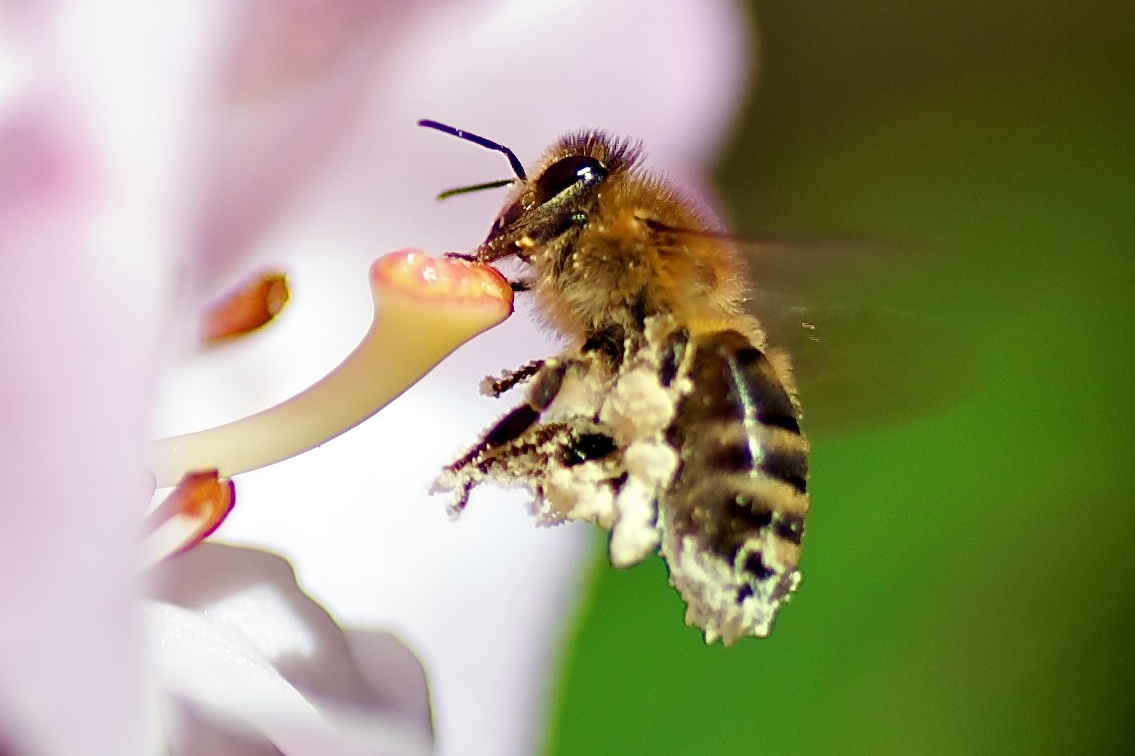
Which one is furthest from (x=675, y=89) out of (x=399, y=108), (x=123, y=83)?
(x=123, y=83)

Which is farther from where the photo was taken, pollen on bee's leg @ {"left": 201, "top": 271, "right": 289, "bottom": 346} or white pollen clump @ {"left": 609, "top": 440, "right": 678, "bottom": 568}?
pollen on bee's leg @ {"left": 201, "top": 271, "right": 289, "bottom": 346}

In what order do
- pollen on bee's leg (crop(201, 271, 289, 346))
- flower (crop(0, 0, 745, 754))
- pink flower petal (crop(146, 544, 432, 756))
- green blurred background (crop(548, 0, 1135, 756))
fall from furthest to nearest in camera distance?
green blurred background (crop(548, 0, 1135, 756)), pollen on bee's leg (crop(201, 271, 289, 346)), pink flower petal (crop(146, 544, 432, 756)), flower (crop(0, 0, 745, 754))

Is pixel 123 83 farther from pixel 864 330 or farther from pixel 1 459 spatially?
pixel 864 330

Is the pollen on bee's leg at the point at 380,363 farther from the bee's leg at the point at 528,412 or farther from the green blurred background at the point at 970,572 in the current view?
the green blurred background at the point at 970,572

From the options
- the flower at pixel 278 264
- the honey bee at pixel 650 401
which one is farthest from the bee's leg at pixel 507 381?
the flower at pixel 278 264

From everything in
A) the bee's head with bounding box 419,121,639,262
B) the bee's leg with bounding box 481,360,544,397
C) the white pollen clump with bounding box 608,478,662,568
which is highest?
the bee's head with bounding box 419,121,639,262

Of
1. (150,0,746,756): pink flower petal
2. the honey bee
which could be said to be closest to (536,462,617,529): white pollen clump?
the honey bee

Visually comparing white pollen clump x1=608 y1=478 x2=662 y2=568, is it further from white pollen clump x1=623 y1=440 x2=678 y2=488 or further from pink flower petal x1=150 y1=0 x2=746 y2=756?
pink flower petal x1=150 y1=0 x2=746 y2=756
